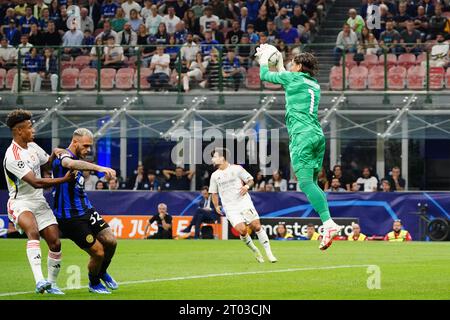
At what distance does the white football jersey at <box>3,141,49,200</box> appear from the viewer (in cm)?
1292

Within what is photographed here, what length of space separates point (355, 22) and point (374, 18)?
0.58 metres

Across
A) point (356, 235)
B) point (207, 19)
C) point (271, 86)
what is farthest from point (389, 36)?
point (356, 235)

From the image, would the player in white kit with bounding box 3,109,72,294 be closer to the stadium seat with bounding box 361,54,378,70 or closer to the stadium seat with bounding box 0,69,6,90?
the stadium seat with bounding box 361,54,378,70

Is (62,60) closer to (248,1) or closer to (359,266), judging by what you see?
(248,1)

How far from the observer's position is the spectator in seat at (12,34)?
3512 centimetres

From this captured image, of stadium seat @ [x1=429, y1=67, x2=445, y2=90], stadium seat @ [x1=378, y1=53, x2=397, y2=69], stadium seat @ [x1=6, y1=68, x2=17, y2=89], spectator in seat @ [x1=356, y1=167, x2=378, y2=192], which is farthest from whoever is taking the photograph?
stadium seat @ [x1=6, y1=68, x2=17, y2=89]

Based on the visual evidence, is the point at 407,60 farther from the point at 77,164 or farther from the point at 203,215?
the point at 77,164

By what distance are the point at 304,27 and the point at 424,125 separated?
5.65 meters

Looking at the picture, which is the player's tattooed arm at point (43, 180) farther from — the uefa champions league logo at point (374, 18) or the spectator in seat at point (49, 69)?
the uefa champions league logo at point (374, 18)

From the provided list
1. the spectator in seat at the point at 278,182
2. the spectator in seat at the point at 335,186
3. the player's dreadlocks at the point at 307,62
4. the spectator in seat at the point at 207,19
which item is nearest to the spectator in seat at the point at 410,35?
the spectator in seat at the point at 335,186

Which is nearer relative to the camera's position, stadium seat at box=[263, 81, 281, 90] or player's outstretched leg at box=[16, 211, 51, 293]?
player's outstretched leg at box=[16, 211, 51, 293]

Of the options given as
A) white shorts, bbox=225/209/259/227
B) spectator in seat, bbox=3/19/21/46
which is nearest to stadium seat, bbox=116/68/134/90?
spectator in seat, bbox=3/19/21/46

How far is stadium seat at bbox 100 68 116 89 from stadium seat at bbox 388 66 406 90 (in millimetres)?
8114

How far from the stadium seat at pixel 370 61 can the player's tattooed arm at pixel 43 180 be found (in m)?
19.3
